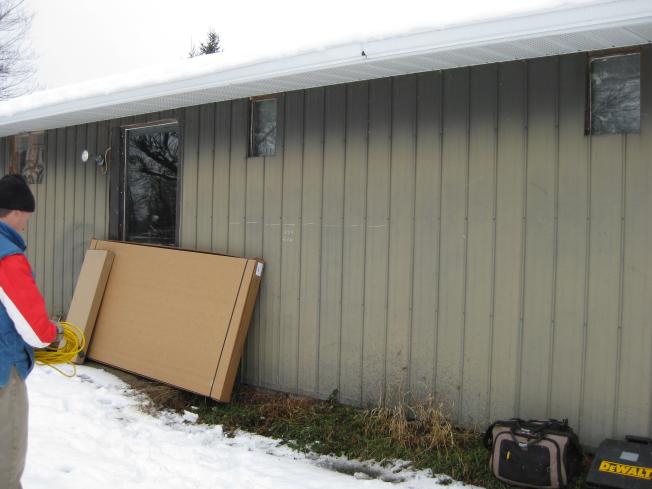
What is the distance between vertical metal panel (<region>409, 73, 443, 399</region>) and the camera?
14.3ft

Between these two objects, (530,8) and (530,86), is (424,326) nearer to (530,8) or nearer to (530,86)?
(530,86)

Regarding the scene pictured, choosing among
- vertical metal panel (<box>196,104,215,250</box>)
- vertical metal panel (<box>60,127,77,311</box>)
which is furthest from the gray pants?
vertical metal panel (<box>60,127,77,311</box>)

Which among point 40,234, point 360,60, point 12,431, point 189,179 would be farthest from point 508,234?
point 40,234

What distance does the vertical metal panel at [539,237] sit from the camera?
3.91 m

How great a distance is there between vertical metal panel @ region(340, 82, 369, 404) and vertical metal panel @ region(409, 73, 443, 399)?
0.46 m

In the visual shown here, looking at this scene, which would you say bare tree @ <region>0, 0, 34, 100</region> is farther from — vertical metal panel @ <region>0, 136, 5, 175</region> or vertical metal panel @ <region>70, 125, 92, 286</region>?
vertical metal panel @ <region>70, 125, 92, 286</region>

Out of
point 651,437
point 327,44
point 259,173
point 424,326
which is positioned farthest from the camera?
point 259,173

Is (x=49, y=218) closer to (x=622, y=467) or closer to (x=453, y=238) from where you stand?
(x=453, y=238)

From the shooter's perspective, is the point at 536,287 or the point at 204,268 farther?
the point at 204,268

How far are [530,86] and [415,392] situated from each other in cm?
223

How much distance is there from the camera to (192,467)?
379 centimetres

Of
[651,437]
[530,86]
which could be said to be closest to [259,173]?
[530,86]

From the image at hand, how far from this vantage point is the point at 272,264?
5285mm

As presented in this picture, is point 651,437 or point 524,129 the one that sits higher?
point 524,129
